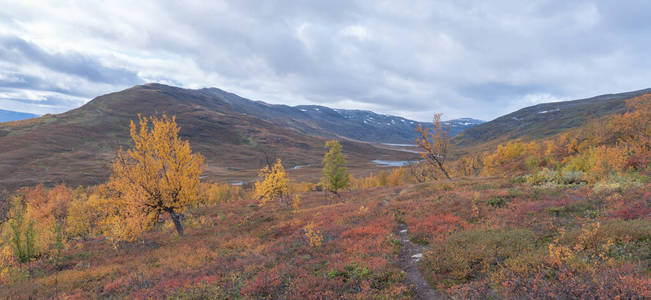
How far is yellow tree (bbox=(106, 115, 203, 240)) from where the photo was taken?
1778cm

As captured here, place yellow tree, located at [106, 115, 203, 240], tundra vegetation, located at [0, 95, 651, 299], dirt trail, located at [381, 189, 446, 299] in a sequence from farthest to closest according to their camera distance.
Result: yellow tree, located at [106, 115, 203, 240] < dirt trail, located at [381, 189, 446, 299] < tundra vegetation, located at [0, 95, 651, 299]

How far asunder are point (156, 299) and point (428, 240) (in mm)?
11496

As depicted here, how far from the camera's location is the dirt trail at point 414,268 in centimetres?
795

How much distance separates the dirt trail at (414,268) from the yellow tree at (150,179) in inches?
596

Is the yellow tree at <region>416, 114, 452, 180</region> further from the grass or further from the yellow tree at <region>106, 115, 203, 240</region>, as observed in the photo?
the yellow tree at <region>106, 115, 203, 240</region>

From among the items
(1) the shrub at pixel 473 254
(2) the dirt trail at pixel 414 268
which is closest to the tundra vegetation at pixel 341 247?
(1) the shrub at pixel 473 254

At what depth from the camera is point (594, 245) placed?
26.1ft

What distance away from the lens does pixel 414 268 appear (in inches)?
389

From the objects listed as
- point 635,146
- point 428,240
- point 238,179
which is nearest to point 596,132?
point 635,146

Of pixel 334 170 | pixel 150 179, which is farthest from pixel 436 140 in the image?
pixel 150 179

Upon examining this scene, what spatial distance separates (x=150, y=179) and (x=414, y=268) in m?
17.9

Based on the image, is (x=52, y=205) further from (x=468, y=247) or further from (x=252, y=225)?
(x=468, y=247)

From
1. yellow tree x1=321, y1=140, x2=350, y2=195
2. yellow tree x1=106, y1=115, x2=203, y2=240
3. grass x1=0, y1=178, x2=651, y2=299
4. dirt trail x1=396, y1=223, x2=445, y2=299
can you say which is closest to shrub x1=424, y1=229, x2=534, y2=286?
grass x1=0, y1=178, x2=651, y2=299

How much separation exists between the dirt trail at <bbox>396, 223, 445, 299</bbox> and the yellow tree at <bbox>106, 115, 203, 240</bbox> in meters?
15.1
